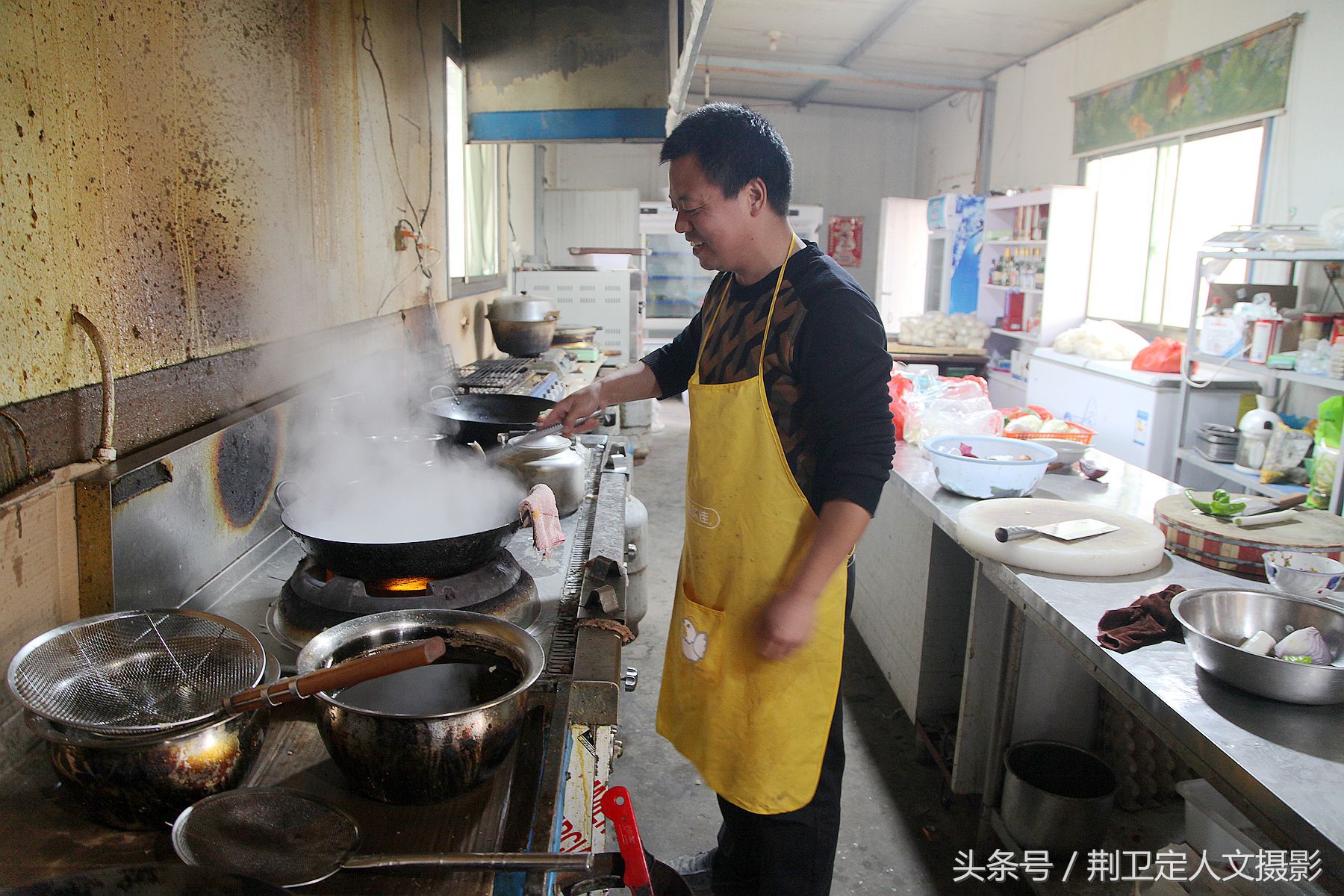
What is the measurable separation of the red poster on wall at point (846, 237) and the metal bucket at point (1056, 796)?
974cm

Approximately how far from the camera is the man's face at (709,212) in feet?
5.37

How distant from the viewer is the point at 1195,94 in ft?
18.7

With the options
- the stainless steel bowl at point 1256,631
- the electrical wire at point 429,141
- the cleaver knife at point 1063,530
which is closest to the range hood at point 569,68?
the electrical wire at point 429,141

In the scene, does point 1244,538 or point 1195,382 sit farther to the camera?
point 1195,382

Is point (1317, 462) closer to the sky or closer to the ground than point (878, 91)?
closer to the ground

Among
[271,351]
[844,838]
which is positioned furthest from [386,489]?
[844,838]

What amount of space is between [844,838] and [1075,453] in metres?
1.65

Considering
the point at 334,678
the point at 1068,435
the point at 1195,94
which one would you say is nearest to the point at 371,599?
the point at 334,678

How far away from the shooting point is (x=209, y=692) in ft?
4.21

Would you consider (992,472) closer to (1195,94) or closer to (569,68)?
(569,68)

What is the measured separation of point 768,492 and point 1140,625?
2.82ft

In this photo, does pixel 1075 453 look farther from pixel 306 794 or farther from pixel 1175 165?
pixel 1175 165

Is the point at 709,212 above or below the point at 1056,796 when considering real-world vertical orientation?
above

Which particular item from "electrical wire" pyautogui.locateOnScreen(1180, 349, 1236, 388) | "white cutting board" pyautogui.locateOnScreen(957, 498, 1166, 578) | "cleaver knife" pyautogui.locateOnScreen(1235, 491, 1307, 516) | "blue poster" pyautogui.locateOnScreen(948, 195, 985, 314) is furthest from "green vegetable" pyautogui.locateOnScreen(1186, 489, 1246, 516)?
"blue poster" pyautogui.locateOnScreen(948, 195, 985, 314)
